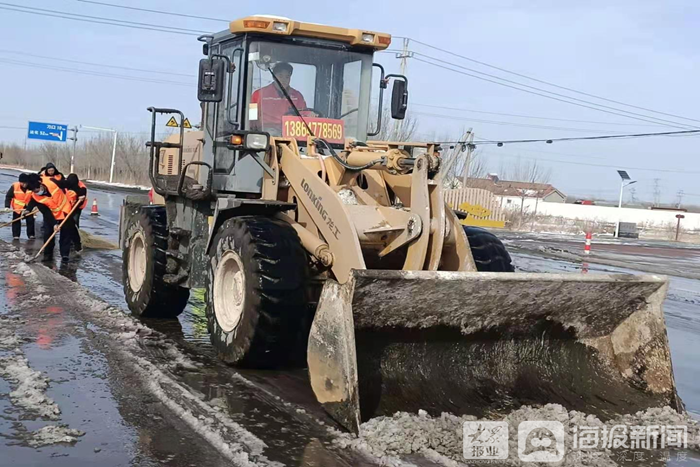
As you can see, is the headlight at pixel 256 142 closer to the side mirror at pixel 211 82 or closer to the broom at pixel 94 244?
the side mirror at pixel 211 82

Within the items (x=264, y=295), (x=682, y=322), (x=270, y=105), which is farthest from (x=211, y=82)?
(x=682, y=322)

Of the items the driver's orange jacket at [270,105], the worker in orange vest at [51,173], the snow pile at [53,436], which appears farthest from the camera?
the worker in orange vest at [51,173]

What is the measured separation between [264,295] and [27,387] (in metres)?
1.86

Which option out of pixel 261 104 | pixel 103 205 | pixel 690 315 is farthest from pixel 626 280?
pixel 103 205

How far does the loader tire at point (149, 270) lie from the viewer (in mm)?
8484

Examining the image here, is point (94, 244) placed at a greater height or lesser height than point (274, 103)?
lesser

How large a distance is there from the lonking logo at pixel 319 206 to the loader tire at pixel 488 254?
67.7 inches

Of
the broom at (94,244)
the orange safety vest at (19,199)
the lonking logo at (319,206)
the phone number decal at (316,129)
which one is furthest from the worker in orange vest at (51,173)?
the lonking logo at (319,206)

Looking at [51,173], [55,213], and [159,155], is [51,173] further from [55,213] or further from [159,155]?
[159,155]

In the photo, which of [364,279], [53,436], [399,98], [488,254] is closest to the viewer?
[53,436]

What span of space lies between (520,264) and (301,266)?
517 inches

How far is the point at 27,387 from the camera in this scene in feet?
19.2

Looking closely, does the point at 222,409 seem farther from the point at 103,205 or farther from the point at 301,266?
the point at 103,205

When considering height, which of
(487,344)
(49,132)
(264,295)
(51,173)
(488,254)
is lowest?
(487,344)
